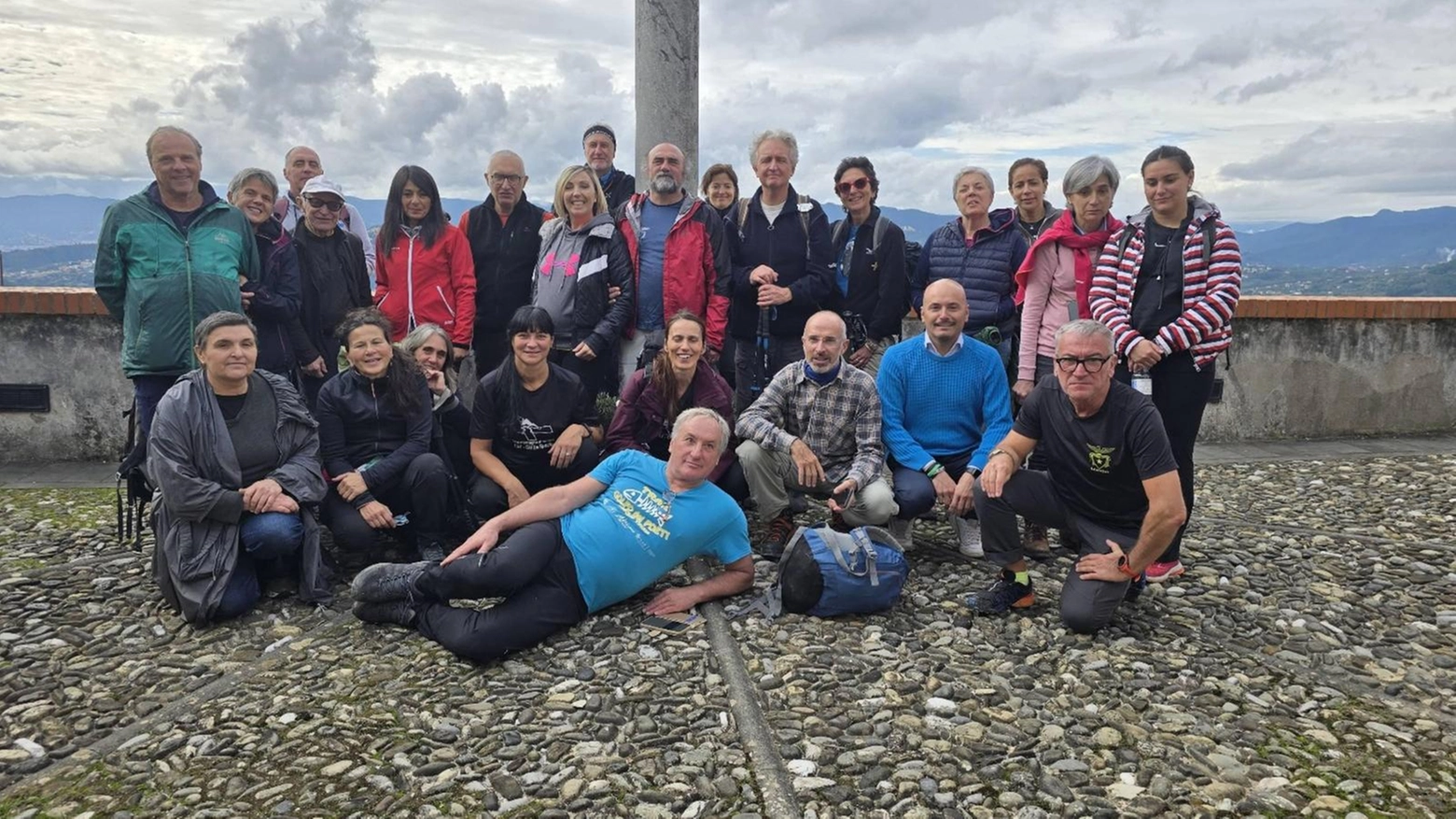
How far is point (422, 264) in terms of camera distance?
20.3 ft

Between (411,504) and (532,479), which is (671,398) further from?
(411,504)

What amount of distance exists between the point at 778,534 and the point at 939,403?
4.05 feet

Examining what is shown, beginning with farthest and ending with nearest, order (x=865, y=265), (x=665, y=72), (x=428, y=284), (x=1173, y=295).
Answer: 1. (x=665, y=72)
2. (x=865, y=265)
3. (x=428, y=284)
4. (x=1173, y=295)

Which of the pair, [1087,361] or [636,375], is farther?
[636,375]

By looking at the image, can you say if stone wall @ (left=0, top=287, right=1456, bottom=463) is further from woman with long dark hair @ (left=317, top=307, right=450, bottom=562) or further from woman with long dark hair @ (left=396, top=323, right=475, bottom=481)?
woman with long dark hair @ (left=317, top=307, right=450, bottom=562)

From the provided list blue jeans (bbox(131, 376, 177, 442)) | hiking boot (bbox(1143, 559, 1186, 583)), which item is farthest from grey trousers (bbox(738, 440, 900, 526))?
blue jeans (bbox(131, 376, 177, 442))

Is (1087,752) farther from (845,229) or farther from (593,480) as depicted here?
(845,229)

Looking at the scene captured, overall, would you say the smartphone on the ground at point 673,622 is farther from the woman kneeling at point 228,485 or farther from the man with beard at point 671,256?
the man with beard at point 671,256

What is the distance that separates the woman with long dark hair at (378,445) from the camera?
17.2 feet

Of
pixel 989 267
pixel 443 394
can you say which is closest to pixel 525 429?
pixel 443 394

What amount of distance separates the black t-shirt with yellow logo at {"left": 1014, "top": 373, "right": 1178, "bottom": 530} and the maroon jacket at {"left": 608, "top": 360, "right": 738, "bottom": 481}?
178cm

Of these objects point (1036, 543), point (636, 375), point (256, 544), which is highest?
point (636, 375)

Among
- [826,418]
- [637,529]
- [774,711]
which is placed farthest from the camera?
[826,418]

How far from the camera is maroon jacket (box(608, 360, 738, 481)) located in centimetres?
573
